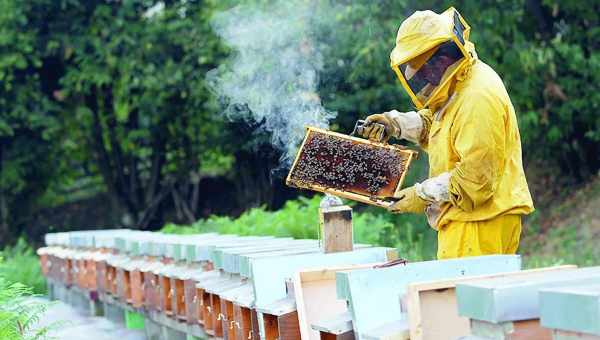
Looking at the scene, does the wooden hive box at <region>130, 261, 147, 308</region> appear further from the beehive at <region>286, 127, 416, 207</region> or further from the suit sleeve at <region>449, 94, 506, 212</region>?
the suit sleeve at <region>449, 94, 506, 212</region>

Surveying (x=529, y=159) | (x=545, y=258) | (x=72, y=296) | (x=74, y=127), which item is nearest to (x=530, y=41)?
(x=529, y=159)

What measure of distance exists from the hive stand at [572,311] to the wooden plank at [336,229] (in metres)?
2.51

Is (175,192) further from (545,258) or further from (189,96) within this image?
(545,258)

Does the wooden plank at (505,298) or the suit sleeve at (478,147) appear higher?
the suit sleeve at (478,147)

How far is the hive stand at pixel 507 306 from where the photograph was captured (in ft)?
9.74

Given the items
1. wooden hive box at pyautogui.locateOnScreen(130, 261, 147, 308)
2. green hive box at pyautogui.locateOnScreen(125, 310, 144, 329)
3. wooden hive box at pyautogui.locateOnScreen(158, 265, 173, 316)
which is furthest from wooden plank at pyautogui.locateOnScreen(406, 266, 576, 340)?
green hive box at pyautogui.locateOnScreen(125, 310, 144, 329)

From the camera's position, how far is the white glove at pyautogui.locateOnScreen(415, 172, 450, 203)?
4555mm

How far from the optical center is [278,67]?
29.1ft

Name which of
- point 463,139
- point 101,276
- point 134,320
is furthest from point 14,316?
point 101,276

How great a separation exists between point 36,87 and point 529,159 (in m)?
8.38

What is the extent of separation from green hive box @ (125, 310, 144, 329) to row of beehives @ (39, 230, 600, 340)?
20.7 inches

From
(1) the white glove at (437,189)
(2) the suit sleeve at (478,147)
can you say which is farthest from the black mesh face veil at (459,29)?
(1) the white glove at (437,189)

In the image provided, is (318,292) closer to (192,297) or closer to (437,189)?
(437,189)

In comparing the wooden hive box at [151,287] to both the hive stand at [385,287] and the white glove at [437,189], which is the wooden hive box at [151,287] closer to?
the white glove at [437,189]
